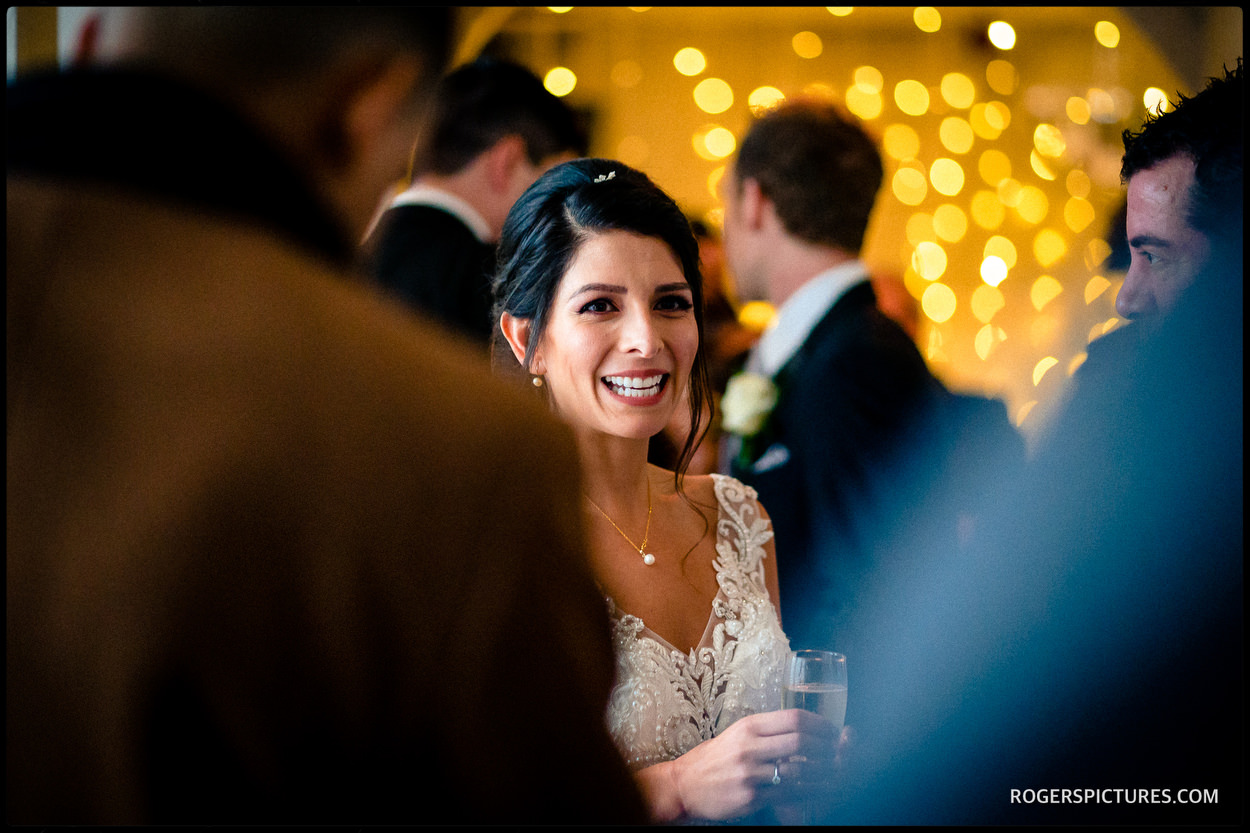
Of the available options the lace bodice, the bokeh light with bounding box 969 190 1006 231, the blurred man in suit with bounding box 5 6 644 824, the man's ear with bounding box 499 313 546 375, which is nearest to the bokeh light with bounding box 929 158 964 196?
the bokeh light with bounding box 969 190 1006 231

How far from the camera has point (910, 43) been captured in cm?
571

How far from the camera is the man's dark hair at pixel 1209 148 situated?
136cm

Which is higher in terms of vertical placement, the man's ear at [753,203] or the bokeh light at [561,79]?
the bokeh light at [561,79]

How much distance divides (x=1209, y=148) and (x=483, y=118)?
5.39ft

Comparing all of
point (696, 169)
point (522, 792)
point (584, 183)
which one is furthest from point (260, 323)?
point (696, 169)

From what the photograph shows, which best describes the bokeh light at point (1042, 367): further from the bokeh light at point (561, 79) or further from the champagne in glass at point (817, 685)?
the champagne in glass at point (817, 685)

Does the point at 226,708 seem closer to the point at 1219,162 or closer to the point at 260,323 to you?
the point at 260,323

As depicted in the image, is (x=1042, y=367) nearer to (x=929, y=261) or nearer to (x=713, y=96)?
(x=929, y=261)

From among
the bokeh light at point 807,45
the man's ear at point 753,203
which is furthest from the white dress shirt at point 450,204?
the bokeh light at point 807,45

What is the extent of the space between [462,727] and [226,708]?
128mm

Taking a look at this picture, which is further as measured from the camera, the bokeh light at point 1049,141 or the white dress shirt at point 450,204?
the bokeh light at point 1049,141

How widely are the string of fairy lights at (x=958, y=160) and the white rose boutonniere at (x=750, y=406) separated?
10.5ft

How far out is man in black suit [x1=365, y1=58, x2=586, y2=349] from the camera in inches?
86.6

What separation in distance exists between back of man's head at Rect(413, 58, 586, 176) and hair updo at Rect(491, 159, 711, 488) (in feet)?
2.26
